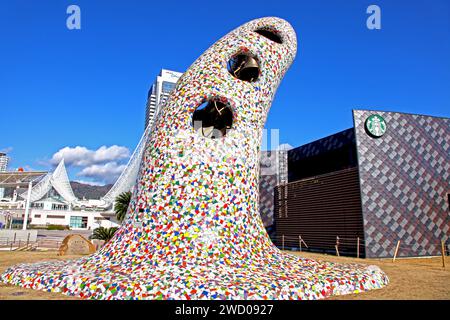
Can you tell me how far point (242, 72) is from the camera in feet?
31.4

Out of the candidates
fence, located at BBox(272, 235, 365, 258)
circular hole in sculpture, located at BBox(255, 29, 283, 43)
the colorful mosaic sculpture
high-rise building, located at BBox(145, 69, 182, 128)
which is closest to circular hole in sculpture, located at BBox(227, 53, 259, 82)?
the colorful mosaic sculpture

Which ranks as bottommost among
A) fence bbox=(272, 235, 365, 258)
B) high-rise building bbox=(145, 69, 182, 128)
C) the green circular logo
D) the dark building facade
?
fence bbox=(272, 235, 365, 258)

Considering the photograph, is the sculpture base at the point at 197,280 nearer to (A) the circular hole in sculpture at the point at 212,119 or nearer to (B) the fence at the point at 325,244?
(A) the circular hole in sculpture at the point at 212,119

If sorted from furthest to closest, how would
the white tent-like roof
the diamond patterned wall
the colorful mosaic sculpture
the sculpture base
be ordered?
the white tent-like roof
the diamond patterned wall
the colorful mosaic sculpture
the sculpture base

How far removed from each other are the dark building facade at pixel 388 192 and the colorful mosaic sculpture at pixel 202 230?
11.6 meters

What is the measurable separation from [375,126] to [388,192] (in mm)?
3850

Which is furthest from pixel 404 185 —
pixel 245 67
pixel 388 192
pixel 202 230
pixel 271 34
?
pixel 202 230

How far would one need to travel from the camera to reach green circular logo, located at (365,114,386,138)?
18.9m

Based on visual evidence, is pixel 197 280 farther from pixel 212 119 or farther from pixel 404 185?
pixel 404 185

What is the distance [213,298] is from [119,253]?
2.68 m

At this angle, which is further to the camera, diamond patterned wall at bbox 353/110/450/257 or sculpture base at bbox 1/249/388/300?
diamond patterned wall at bbox 353/110/450/257

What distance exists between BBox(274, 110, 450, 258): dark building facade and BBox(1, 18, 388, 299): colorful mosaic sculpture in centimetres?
1159

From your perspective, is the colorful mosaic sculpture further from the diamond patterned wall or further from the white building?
the white building
